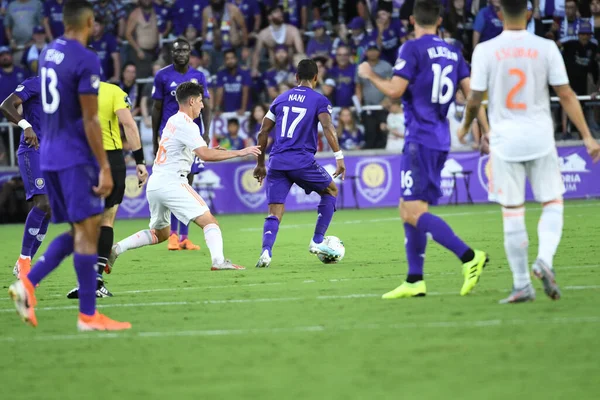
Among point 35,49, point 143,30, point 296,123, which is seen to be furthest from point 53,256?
point 143,30

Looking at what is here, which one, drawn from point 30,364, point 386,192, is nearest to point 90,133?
point 30,364

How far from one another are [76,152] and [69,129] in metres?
0.17

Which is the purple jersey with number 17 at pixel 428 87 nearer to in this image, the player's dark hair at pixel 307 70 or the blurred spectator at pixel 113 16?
the player's dark hair at pixel 307 70

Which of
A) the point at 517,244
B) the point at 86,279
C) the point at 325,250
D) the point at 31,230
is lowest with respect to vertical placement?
the point at 325,250

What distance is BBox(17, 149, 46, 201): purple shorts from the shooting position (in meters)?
Result: 12.1

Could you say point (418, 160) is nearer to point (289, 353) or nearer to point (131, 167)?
point (289, 353)

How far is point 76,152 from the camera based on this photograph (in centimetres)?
750

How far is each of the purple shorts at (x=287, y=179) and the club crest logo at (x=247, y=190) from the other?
10685mm

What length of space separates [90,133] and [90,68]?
462 millimetres

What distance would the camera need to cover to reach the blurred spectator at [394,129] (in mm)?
22984

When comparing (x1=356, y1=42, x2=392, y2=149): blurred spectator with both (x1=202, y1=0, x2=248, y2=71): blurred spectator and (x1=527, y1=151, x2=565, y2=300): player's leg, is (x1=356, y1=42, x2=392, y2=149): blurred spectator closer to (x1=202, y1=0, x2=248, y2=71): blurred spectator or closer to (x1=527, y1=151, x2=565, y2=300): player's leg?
(x1=202, y1=0, x2=248, y2=71): blurred spectator

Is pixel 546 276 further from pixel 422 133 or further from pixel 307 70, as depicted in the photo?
pixel 307 70

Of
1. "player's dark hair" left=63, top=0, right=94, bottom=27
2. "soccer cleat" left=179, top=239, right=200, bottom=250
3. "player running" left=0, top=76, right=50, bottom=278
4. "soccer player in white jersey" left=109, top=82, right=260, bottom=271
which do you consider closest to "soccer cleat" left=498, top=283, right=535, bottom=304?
"player's dark hair" left=63, top=0, right=94, bottom=27

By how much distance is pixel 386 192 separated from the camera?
23.0 metres
